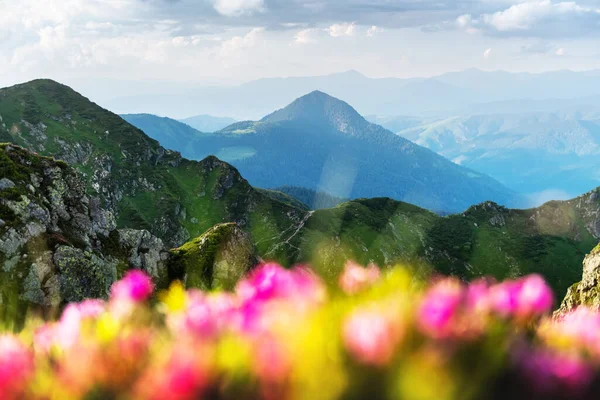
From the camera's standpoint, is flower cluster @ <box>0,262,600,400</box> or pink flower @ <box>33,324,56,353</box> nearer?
flower cluster @ <box>0,262,600,400</box>

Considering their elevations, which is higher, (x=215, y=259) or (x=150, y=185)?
(x=215, y=259)

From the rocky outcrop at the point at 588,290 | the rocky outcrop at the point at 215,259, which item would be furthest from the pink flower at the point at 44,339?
the rocky outcrop at the point at 588,290

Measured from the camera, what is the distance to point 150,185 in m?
179

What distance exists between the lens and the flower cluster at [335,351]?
2469 mm

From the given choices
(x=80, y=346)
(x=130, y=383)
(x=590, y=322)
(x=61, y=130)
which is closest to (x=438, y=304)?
(x=590, y=322)

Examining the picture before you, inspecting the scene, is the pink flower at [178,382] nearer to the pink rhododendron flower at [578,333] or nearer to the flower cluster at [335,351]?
the flower cluster at [335,351]

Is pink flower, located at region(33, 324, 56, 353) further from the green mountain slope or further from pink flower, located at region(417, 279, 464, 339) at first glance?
the green mountain slope

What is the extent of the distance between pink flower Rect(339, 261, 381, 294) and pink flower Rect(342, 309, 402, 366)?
819 millimetres

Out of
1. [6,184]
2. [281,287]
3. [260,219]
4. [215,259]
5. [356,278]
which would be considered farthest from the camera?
[260,219]

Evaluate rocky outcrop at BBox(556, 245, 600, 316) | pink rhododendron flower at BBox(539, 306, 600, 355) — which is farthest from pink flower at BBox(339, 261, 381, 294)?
rocky outcrop at BBox(556, 245, 600, 316)

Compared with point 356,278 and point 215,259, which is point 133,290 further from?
point 215,259

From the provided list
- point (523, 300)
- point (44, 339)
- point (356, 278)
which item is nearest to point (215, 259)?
point (44, 339)

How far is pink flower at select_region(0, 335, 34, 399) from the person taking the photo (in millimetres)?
2637

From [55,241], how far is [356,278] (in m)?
31.3
